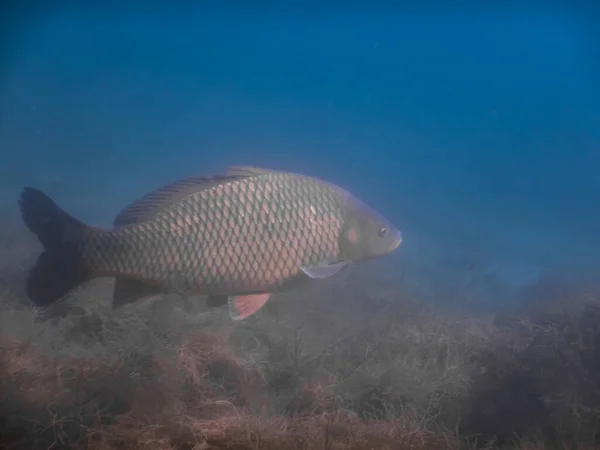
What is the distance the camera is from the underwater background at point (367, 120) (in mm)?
23203

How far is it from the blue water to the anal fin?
8.74 m

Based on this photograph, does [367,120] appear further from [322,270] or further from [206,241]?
[206,241]

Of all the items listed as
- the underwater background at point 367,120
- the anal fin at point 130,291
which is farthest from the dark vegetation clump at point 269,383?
the anal fin at point 130,291

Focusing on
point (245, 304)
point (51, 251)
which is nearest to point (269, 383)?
point (245, 304)

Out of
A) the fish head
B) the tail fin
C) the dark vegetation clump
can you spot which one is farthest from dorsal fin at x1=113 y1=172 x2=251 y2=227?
→ the dark vegetation clump

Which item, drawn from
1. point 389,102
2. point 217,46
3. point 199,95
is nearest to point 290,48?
point 217,46

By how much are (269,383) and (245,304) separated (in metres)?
1.01

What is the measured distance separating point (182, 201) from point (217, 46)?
384ft

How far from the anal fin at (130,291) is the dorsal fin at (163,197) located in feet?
1.72

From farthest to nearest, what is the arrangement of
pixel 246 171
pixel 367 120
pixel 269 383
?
1. pixel 367 120
2. pixel 269 383
3. pixel 246 171

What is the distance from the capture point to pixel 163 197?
13.0 ft

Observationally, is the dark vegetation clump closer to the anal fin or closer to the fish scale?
the anal fin

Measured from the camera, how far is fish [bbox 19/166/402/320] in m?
3.50

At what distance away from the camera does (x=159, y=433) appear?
10.1 feet
